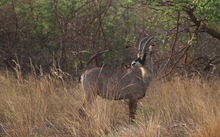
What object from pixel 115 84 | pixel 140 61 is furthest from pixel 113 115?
pixel 140 61

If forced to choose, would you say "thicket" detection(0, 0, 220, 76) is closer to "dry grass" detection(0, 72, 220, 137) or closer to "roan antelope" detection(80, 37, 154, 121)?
"dry grass" detection(0, 72, 220, 137)

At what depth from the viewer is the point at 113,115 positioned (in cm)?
639

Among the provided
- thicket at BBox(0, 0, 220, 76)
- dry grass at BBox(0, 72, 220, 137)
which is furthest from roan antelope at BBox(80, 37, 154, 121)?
thicket at BBox(0, 0, 220, 76)

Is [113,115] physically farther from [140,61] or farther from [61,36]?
[61,36]

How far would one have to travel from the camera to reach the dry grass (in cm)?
540

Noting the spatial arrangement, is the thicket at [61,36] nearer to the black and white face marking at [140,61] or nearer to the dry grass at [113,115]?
the black and white face marking at [140,61]

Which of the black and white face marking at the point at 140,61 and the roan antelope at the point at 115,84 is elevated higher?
the black and white face marking at the point at 140,61

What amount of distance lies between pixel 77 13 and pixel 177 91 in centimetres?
460

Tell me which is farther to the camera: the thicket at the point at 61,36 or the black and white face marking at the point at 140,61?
the thicket at the point at 61,36

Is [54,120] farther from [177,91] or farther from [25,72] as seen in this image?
Result: [25,72]

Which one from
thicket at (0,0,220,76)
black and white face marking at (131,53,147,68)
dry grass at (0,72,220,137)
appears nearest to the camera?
dry grass at (0,72,220,137)

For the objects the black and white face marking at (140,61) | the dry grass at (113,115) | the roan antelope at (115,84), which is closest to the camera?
the dry grass at (113,115)

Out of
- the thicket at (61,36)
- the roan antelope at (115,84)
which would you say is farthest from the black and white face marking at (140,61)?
the thicket at (61,36)

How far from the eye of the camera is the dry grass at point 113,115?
17.7ft
